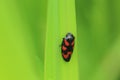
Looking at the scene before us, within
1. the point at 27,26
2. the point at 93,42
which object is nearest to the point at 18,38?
the point at 27,26

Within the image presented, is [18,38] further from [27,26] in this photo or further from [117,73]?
[117,73]

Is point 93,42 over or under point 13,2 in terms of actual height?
under

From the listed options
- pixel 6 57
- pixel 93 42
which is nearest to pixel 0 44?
pixel 6 57

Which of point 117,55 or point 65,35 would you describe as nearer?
point 65,35
